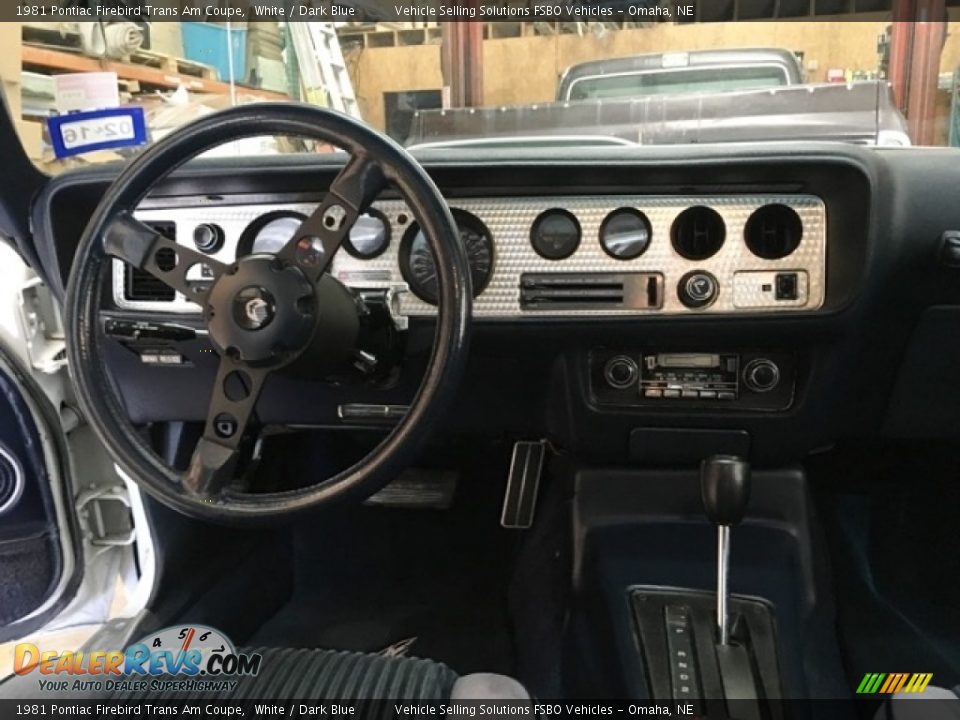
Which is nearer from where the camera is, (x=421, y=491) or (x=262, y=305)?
(x=262, y=305)

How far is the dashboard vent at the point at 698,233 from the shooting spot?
118 cm

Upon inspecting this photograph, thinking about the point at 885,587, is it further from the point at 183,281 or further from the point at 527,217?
the point at 183,281

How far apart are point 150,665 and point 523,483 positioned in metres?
0.81

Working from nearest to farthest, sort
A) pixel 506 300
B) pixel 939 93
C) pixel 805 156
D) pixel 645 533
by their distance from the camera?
1. pixel 805 156
2. pixel 506 300
3. pixel 645 533
4. pixel 939 93

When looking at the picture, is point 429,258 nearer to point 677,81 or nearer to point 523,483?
point 523,483

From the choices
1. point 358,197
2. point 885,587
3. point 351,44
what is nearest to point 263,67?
point 351,44

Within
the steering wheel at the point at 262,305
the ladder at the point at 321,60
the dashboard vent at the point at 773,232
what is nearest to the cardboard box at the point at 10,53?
the steering wheel at the point at 262,305

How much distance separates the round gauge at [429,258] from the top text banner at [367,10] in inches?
44.2

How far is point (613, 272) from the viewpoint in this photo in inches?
47.4

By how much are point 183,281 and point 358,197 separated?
9.3 inches

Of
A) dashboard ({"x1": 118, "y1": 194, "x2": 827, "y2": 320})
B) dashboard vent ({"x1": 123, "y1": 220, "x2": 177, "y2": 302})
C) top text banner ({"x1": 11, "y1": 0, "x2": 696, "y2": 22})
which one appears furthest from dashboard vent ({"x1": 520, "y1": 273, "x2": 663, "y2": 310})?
top text banner ({"x1": 11, "y1": 0, "x2": 696, "y2": 22})

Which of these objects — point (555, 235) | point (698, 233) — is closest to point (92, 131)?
point (555, 235)

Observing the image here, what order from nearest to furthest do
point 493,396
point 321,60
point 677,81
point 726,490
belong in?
point 726,490 → point 493,396 → point 677,81 → point 321,60

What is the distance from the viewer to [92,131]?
1.32m
